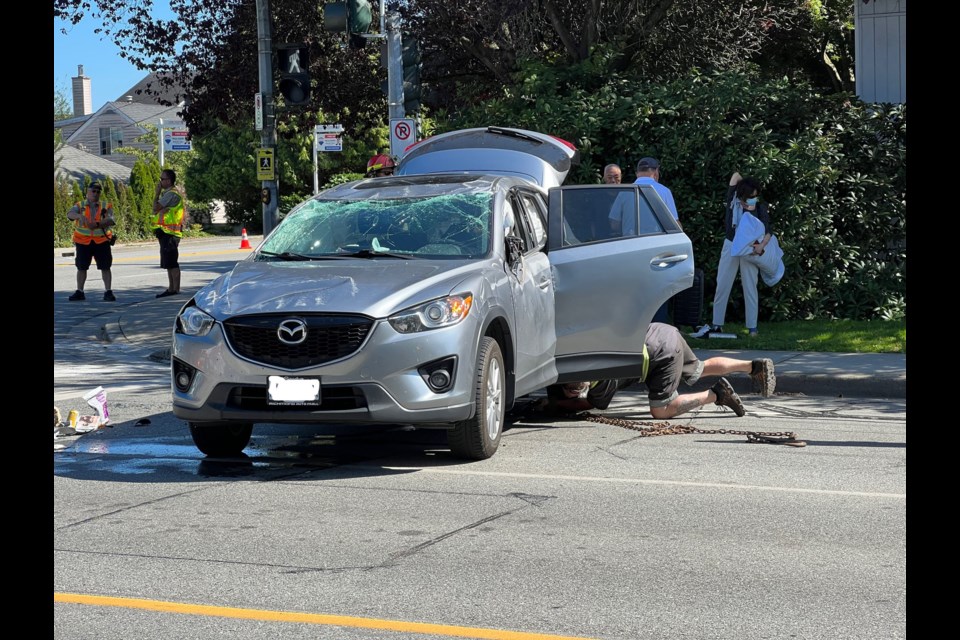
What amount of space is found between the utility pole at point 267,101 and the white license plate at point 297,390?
8926 millimetres

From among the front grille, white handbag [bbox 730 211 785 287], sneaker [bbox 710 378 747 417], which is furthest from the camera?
white handbag [bbox 730 211 785 287]

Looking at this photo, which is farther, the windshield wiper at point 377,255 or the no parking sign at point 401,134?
the no parking sign at point 401,134

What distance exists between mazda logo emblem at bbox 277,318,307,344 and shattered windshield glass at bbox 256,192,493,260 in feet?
3.62

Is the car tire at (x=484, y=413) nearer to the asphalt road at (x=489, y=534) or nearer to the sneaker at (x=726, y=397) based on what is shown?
the asphalt road at (x=489, y=534)

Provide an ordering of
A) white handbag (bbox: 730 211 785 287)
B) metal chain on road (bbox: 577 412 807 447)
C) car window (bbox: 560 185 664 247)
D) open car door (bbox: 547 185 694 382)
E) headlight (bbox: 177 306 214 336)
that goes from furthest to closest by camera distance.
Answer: white handbag (bbox: 730 211 785 287)
car window (bbox: 560 185 664 247)
open car door (bbox: 547 185 694 382)
metal chain on road (bbox: 577 412 807 447)
headlight (bbox: 177 306 214 336)

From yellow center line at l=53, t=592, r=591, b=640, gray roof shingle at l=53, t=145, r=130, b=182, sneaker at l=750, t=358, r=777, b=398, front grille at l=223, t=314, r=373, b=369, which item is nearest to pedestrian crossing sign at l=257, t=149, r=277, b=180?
sneaker at l=750, t=358, r=777, b=398

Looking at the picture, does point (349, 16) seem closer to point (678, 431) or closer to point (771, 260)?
point (771, 260)

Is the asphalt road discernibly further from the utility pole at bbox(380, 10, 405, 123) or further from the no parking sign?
the utility pole at bbox(380, 10, 405, 123)

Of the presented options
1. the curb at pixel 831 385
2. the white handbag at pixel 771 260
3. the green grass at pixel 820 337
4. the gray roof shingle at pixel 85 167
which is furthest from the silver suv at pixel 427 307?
the gray roof shingle at pixel 85 167

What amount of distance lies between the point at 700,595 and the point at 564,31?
15.0m

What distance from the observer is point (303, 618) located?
4.75 m

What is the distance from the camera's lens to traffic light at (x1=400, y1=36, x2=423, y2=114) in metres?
15.4

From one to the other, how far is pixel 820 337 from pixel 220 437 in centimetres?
747

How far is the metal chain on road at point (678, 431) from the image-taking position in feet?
28.8
